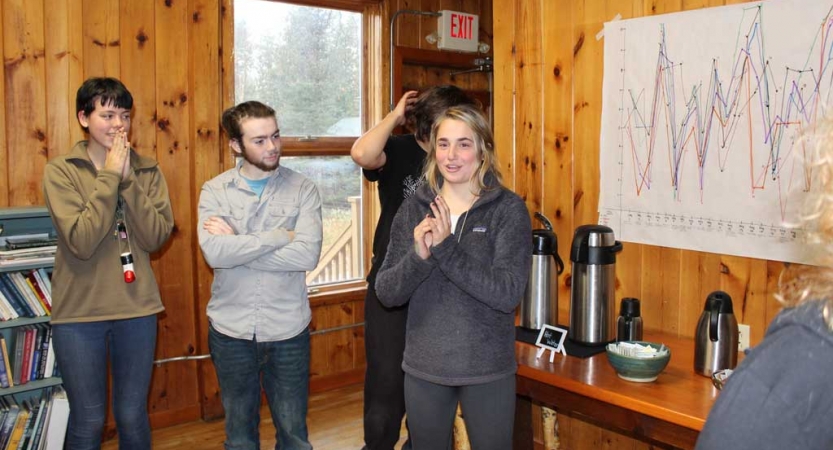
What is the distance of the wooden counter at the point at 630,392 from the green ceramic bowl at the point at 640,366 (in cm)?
2

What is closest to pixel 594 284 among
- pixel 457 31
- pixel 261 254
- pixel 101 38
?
pixel 261 254

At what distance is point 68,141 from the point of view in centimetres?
311

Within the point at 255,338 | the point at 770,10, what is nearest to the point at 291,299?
the point at 255,338

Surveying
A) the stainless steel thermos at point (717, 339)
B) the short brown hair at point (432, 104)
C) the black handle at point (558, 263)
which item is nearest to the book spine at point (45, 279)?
the short brown hair at point (432, 104)

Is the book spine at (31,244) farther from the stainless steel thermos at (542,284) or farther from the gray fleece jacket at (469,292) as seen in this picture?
the stainless steel thermos at (542,284)

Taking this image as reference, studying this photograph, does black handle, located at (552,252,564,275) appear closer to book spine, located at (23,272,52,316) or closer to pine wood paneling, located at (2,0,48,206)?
book spine, located at (23,272,52,316)

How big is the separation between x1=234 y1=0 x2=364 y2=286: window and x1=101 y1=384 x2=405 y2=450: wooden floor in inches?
27.7

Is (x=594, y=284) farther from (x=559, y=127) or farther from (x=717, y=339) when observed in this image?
(x=559, y=127)

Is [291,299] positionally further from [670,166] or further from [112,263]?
[670,166]

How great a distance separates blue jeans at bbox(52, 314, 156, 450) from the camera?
2.30 meters

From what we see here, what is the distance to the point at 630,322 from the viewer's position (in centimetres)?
224

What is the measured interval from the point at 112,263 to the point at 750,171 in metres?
2.00

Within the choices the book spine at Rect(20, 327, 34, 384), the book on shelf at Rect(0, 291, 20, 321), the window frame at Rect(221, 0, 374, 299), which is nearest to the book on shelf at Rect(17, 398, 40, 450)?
the book spine at Rect(20, 327, 34, 384)

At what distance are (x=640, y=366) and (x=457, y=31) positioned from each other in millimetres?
2939
